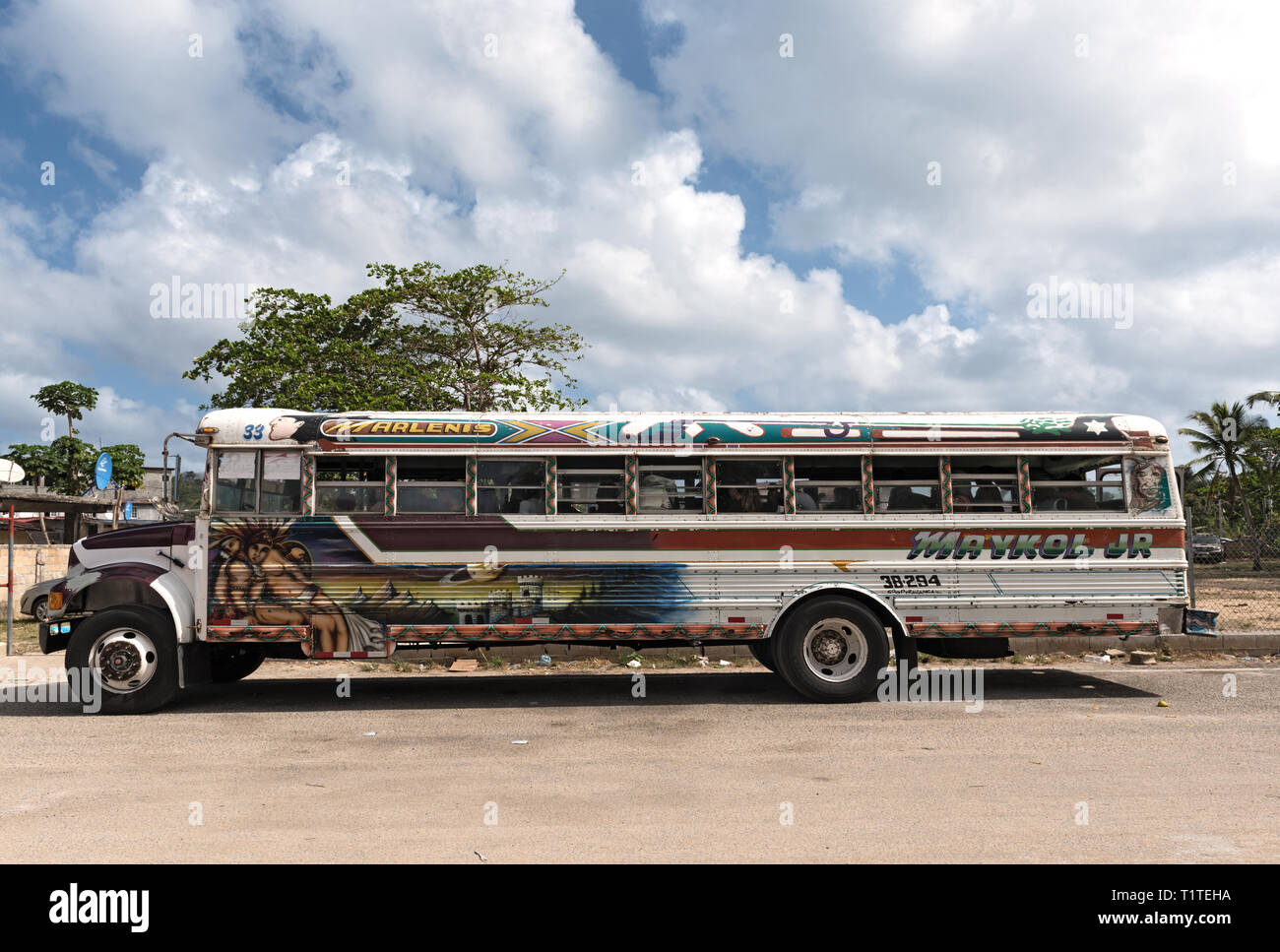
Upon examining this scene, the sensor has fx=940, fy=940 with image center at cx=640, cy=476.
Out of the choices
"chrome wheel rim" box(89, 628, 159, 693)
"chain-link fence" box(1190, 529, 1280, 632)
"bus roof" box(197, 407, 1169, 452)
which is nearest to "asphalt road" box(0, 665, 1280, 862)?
"chrome wheel rim" box(89, 628, 159, 693)

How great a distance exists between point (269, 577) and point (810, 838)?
5.90 meters

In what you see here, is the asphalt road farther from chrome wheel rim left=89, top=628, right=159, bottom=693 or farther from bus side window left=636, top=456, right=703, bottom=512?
bus side window left=636, top=456, right=703, bottom=512

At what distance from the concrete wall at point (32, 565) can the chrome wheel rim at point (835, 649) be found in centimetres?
1761

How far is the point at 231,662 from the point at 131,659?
1448 mm

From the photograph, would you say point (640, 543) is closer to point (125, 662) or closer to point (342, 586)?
point (342, 586)

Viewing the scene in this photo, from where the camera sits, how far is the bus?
8680mm

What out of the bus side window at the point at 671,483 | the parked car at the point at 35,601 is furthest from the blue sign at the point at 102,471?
the bus side window at the point at 671,483

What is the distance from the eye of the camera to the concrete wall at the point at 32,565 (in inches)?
782

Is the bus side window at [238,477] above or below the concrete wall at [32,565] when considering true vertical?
above

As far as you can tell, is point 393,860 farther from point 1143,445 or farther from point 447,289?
point 447,289

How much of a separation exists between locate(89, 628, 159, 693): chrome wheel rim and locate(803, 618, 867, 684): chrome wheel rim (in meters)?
6.02

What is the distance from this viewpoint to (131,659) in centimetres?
848

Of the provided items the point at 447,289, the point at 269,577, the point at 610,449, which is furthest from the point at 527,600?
the point at 447,289

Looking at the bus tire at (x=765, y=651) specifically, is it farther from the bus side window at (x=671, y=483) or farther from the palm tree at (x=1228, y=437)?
the palm tree at (x=1228, y=437)
